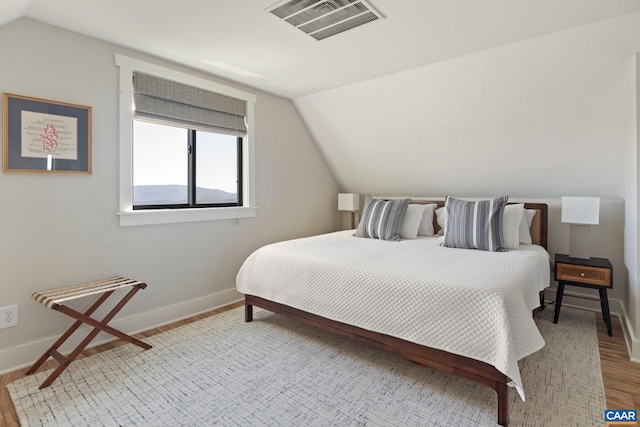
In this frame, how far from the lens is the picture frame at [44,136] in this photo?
2.14 meters

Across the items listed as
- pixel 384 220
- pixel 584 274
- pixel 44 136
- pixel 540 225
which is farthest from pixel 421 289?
pixel 44 136

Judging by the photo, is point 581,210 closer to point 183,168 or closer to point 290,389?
point 290,389

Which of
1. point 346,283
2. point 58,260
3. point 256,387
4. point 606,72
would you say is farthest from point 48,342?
point 606,72

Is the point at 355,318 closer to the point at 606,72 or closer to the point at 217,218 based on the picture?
the point at 217,218

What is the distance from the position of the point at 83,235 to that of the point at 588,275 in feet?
12.7

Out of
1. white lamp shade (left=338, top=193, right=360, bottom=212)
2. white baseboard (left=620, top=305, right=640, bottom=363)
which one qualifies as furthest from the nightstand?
white lamp shade (left=338, top=193, right=360, bottom=212)

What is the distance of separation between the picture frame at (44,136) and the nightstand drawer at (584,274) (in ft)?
12.4

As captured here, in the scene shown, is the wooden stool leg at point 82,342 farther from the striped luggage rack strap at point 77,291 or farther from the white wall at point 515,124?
the white wall at point 515,124

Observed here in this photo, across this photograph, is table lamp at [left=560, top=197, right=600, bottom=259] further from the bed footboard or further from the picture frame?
the picture frame

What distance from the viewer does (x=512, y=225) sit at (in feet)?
10.2

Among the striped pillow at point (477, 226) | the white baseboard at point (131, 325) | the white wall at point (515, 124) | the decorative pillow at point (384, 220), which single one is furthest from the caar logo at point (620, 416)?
the white baseboard at point (131, 325)

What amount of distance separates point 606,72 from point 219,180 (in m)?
3.33

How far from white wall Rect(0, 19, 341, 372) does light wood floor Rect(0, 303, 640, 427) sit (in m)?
0.15

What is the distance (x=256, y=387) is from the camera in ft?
6.51
